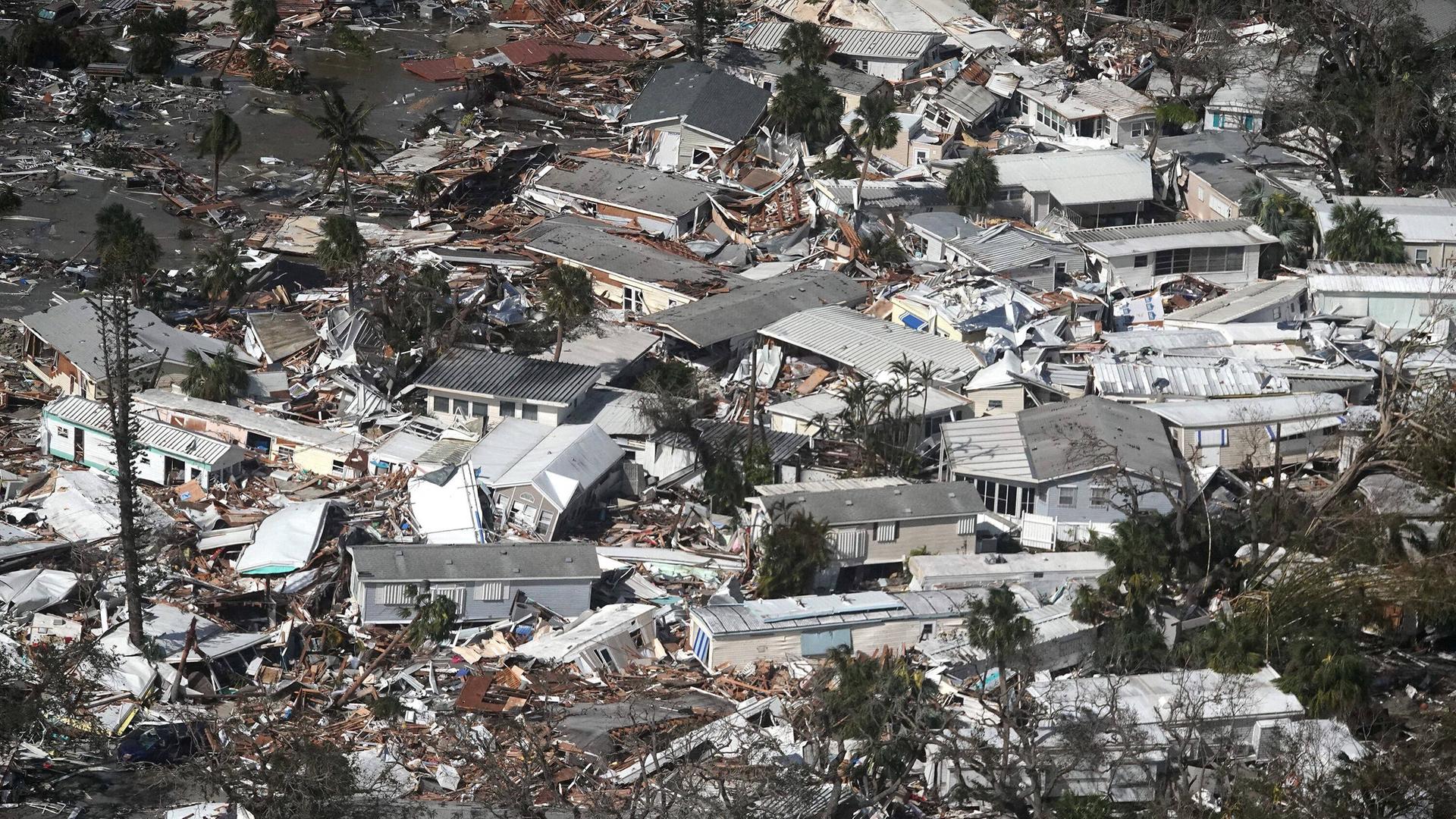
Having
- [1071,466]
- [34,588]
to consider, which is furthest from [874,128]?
[34,588]

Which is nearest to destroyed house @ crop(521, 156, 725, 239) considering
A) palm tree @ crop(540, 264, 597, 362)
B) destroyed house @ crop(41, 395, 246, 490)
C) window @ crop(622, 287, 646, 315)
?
window @ crop(622, 287, 646, 315)

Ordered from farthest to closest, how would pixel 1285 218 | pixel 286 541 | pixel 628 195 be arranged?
pixel 628 195 < pixel 1285 218 < pixel 286 541

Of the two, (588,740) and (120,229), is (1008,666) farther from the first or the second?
(120,229)

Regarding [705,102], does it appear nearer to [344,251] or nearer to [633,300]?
[633,300]

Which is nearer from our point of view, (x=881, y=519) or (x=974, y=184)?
(x=881, y=519)

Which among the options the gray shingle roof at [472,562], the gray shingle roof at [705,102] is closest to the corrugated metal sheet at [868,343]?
the gray shingle roof at [472,562]

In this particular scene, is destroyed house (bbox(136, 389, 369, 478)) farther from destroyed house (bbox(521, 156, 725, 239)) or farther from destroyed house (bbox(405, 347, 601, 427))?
destroyed house (bbox(521, 156, 725, 239))
